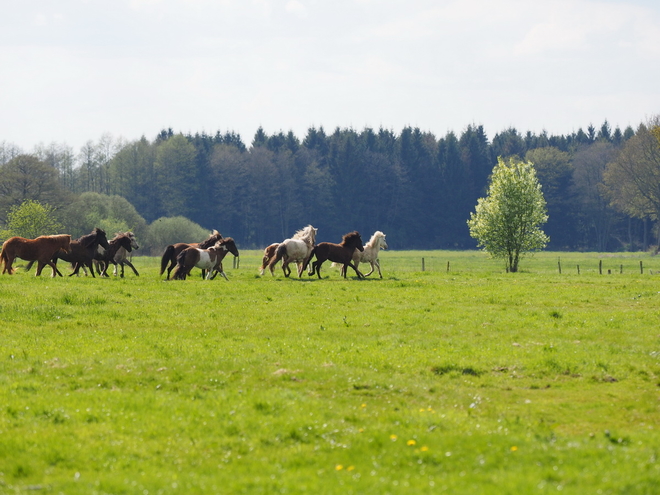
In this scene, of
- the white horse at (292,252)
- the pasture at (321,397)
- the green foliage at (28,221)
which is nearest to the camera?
the pasture at (321,397)

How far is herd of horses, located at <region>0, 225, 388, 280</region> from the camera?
32.8 meters

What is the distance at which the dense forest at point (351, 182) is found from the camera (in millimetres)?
135375

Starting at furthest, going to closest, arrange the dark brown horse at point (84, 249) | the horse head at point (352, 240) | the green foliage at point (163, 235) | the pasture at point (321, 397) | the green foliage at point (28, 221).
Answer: the green foliage at point (163, 235), the green foliage at point (28, 221), the horse head at point (352, 240), the dark brown horse at point (84, 249), the pasture at point (321, 397)

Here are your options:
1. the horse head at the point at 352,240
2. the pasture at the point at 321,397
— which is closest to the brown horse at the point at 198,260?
the horse head at the point at 352,240

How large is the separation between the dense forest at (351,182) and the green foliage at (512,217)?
73.8m

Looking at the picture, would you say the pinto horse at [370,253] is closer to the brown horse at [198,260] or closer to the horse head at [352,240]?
the horse head at [352,240]

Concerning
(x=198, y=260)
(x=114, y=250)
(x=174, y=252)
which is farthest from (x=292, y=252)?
(x=114, y=250)

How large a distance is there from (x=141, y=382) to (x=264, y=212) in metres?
130

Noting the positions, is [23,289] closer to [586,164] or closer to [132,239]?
[132,239]

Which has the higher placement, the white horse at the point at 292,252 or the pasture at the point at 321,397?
the white horse at the point at 292,252

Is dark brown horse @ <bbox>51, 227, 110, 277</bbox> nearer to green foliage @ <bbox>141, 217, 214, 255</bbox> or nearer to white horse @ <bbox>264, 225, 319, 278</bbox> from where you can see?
white horse @ <bbox>264, 225, 319, 278</bbox>

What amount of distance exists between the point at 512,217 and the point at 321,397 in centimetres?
4756

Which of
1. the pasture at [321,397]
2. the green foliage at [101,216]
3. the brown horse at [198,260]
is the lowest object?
the pasture at [321,397]

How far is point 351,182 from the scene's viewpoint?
152m
